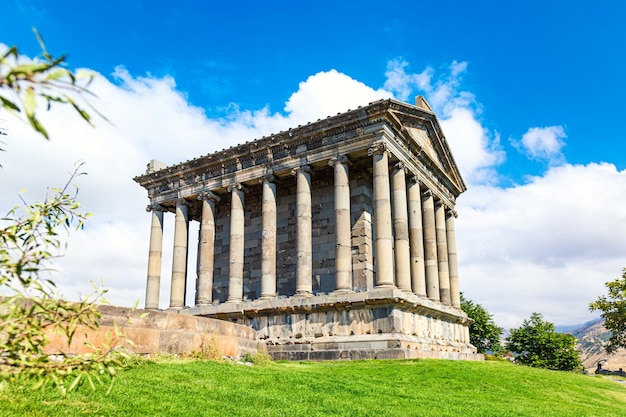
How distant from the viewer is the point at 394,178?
26.8 meters

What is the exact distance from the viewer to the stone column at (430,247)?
96.8ft

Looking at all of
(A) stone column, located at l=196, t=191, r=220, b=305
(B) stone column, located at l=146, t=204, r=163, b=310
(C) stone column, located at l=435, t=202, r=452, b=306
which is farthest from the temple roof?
(C) stone column, located at l=435, t=202, r=452, b=306

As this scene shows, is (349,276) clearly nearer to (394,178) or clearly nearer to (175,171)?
(394,178)

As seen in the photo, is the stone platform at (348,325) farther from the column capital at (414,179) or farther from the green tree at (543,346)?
the green tree at (543,346)

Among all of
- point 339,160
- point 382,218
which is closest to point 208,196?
point 339,160

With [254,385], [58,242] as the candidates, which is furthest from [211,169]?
[58,242]

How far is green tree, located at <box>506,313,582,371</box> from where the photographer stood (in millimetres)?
49750

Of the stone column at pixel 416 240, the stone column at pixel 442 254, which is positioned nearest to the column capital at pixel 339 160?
the stone column at pixel 416 240

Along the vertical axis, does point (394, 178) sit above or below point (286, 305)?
above

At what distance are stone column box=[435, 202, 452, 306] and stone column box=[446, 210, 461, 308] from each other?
85 centimetres

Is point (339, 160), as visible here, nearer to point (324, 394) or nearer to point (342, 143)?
point (342, 143)

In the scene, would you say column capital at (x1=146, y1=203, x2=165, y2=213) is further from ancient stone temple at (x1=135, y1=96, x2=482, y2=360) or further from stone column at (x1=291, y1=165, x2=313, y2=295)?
stone column at (x1=291, y1=165, x2=313, y2=295)

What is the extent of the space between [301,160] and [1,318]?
950 inches

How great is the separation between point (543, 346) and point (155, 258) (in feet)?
122
